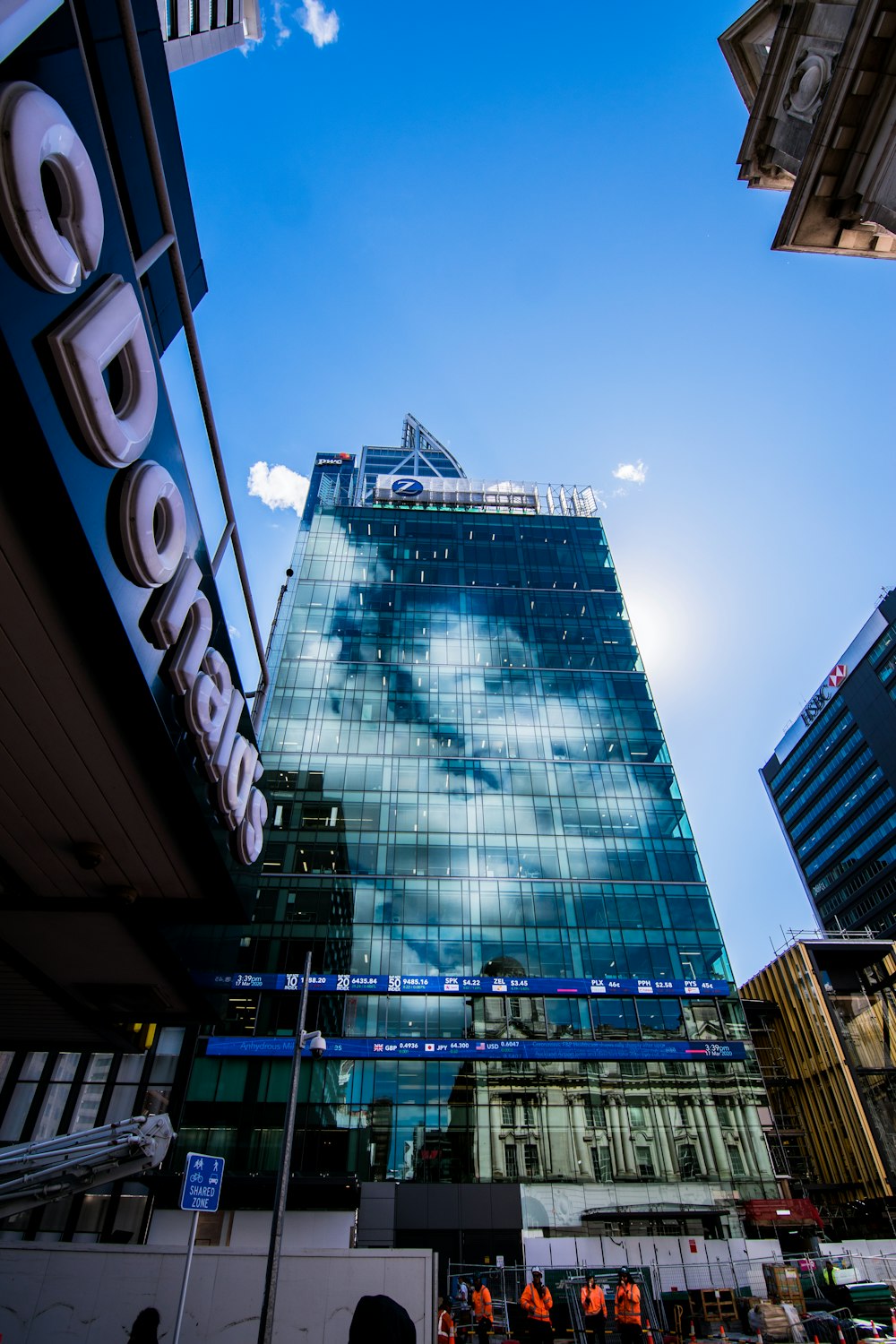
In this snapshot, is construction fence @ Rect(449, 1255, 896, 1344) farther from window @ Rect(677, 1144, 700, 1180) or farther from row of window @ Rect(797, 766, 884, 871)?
row of window @ Rect(797, 766, 884, 871)

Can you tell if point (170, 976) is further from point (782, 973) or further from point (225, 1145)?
point (782, 973)

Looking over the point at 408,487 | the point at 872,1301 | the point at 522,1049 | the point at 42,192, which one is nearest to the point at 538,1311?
the point at 872,1301

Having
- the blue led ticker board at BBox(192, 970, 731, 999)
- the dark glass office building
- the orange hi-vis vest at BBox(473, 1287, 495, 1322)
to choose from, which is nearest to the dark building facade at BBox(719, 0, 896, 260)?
the orange hi-vis vest at BBox(473, 1287, 495, 1322)

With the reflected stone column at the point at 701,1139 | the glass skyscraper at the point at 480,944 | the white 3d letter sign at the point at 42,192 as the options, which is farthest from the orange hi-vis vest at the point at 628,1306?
the reflected stone column at the point at 701,1139

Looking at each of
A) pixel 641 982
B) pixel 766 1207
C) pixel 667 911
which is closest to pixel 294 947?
pixel 641 982

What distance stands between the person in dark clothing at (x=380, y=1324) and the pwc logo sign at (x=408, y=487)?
82406mm

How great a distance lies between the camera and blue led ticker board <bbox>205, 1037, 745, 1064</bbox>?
1585 inches

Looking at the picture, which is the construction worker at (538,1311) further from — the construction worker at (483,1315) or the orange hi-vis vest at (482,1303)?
the orange hi-vis vest at (482,1303)

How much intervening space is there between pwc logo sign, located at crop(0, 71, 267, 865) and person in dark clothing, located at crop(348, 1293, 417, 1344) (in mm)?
5302

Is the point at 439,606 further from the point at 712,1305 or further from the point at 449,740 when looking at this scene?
the point at 712,1305

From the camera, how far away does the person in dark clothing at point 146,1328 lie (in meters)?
9.00

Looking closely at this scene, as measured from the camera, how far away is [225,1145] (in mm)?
36594

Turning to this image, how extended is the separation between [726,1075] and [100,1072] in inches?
1325

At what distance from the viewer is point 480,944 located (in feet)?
148
